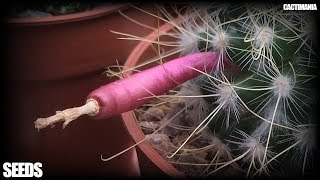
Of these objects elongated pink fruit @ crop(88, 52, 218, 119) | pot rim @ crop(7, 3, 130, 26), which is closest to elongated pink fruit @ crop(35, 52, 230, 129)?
elongated pink fruit @ crop(88, 52, 218, 119)

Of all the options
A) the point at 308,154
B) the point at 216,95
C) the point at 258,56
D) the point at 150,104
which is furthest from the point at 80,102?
the point at 308,154

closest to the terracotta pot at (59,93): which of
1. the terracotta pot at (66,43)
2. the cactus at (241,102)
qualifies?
the terracotta pot at (66,43)

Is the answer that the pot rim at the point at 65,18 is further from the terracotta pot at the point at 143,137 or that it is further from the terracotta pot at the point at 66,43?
the terracotta pot at the point at 143,137

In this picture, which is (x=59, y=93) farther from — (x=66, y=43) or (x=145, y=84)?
(x=145, y=84)

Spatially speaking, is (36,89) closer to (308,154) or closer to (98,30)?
(98,30)

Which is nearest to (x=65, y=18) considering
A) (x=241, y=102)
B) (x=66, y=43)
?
(x=66, y=43)
